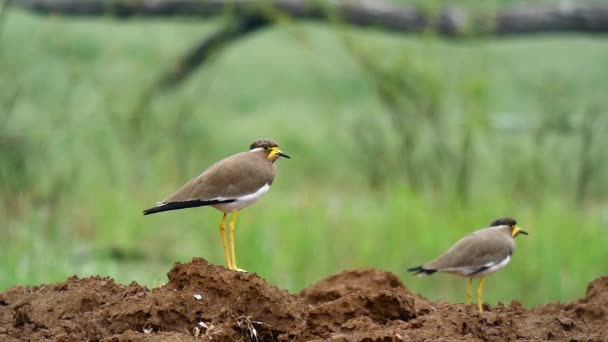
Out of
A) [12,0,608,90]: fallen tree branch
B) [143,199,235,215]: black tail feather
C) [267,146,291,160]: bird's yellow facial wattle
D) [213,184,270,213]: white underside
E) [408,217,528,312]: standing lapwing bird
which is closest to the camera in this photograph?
[143,199,235,215]: black tail feather

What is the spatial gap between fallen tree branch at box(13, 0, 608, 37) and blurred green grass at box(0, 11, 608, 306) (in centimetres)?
32

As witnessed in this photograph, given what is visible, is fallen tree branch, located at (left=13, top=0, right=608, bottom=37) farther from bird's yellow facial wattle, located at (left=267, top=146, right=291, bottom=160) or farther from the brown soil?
the brown soil

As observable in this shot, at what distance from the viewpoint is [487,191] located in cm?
1000

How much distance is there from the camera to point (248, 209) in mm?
8648

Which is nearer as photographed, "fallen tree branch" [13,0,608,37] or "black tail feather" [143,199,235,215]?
"black tail feather" [143,199,235,215]

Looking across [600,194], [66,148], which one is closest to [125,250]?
[66,148]

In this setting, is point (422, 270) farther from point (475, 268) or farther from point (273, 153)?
point (273, 153)

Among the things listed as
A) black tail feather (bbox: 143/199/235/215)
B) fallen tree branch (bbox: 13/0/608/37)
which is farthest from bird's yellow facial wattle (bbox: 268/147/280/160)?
fallen tree branch (bbox: 13/0/608/37)

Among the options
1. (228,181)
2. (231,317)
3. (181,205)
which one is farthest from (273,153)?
(231,317)

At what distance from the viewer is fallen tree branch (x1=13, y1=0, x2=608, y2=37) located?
11797 millimetres

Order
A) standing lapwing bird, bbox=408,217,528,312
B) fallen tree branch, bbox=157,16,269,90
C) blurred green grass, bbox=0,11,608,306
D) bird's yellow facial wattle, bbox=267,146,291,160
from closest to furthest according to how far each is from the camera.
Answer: bird's yellow facial wattle, bbox=267,146,291,160
standing lapwing bird, bbox=408,217,528,312
blurred green grass, bbox=0,11,608,306
fallen tree branch, bbox=157,16,269,90

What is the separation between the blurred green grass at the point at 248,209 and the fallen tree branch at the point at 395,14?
Answer: 0.32 m

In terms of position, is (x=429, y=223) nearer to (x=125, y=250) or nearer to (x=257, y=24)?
(x=125, y=250)

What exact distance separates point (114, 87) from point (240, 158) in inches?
288
